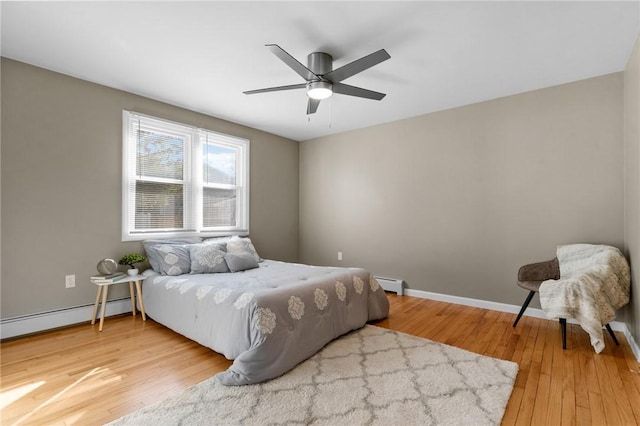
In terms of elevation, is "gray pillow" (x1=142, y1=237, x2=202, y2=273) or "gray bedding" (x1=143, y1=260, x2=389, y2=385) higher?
"gray pillow" (x1=142, y1=237, x2=202, y2=273)

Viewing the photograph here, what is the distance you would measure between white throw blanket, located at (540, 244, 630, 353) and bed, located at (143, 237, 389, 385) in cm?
150

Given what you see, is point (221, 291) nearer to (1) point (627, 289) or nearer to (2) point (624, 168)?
(1) point (627, 289)

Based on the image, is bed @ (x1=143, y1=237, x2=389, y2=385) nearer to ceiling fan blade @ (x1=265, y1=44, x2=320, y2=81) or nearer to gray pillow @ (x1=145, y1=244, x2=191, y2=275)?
gray pillow @ (x1=145, y1=244, x2=191, y2=275)

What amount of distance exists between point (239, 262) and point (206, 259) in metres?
0.35

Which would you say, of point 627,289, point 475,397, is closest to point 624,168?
point 627,289

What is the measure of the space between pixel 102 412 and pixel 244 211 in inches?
125

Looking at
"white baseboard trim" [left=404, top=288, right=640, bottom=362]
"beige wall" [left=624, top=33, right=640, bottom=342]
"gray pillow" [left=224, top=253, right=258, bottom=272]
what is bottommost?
"white baseboard trim" [left=404, top=288, right=640, bottom=362]

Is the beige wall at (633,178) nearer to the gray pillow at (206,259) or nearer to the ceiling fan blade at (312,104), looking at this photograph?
A: the ceiling fan blade at (312,104)

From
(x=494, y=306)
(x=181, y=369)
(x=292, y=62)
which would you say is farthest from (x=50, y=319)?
(x=494, y=306)

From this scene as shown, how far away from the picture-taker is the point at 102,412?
5.74 ft

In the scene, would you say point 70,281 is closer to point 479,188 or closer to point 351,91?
point 351,91

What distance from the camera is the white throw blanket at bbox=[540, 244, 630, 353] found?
7.63 feet

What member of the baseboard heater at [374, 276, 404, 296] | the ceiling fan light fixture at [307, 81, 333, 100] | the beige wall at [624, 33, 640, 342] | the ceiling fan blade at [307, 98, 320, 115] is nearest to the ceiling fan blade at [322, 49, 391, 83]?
the ceiling fan light fixture at [307, 81, 333, 100]

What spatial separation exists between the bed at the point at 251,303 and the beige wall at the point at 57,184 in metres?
0.61
